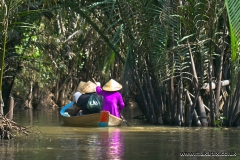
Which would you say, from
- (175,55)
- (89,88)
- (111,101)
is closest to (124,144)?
(175,55)

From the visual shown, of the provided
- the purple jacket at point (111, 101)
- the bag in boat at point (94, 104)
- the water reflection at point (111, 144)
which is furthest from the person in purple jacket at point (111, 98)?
the water reflection at point (111, 144)

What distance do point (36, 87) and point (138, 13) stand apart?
14328 millimetres

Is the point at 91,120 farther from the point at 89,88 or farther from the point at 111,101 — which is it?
the point at 89,88

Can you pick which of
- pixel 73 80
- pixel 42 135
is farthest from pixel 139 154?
pixel 73 80

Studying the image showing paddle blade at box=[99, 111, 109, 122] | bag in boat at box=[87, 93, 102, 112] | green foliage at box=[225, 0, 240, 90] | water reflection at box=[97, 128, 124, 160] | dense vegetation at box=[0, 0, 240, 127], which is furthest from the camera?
bag in boat at box=[87, 93, 102, 112]

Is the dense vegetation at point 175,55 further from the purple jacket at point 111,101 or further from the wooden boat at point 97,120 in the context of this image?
the wooden boat at point 97,120

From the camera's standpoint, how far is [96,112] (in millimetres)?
17828

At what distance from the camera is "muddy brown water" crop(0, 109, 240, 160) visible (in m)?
10.9

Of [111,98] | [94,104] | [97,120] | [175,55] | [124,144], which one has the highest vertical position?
[175,55]

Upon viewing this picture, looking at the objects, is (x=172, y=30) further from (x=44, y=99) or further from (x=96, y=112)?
(x=44, y=99)

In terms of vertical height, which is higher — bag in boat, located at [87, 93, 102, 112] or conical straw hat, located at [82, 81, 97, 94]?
conical straw hat, located at [82, 81, 97, 94]

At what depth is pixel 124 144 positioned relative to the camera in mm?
12570

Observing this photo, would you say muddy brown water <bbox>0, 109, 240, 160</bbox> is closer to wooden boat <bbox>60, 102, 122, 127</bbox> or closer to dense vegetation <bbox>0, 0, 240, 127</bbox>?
wooden boat <bbox>60, 102, 122, 127</bbox>

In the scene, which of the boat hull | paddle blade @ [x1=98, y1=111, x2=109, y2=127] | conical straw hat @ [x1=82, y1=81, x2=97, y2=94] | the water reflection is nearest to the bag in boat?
conical straw hat @ [x1=82, y1=81, x2=97, y2=94]
